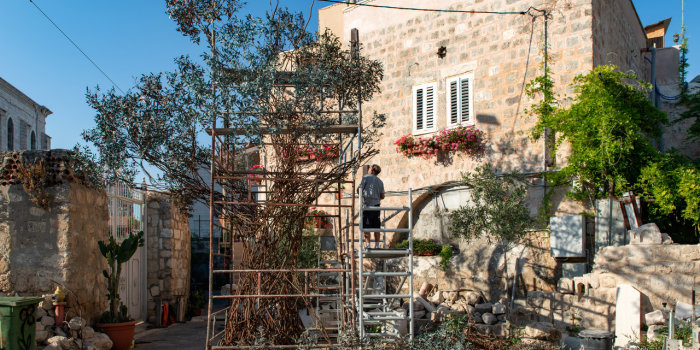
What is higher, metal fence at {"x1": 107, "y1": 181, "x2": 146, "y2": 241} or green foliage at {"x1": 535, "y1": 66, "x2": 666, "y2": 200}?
green foliage at {"x1": 535, "y1": 66, "x2": 666, "y2": 200}

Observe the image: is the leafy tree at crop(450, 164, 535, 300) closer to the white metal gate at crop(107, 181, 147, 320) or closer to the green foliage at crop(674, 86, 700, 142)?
the green foliage at crop(674, 86, 700, 142)

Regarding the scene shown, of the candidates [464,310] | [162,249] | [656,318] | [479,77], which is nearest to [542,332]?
[656,318]

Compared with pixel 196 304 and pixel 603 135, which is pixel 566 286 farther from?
pixel 196 304

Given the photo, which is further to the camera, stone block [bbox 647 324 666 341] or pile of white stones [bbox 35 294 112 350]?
pile of white stones [bbox 35 294 112 350]

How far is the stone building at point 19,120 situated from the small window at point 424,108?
18850 mm

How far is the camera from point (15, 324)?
24.0ft

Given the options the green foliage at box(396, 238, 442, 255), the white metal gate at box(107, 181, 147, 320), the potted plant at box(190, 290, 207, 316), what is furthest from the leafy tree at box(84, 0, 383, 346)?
the potted plant at box(190, 290, 207, 316)

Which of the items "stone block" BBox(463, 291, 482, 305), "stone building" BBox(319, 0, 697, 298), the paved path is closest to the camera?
the paved path

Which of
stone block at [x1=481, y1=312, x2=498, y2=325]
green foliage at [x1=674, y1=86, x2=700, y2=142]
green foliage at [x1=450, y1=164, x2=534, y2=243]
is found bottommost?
stone block at [x1=481, y1=312, x2=498, y2=325]

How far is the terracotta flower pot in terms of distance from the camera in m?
9.37

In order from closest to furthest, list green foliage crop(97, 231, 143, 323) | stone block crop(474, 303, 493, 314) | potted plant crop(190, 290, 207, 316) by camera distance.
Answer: green foliage crop(97, 231, 143, 323)
stone block crop(474, 303, 493, 314)
potted plant crop(190, 290, 207, 316)

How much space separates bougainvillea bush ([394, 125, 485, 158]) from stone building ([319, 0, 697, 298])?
0.64 ft

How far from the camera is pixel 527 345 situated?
7789 mm

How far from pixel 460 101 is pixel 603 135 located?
3.48 m
